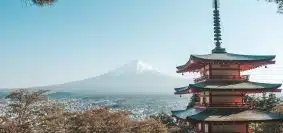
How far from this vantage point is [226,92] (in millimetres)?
20281

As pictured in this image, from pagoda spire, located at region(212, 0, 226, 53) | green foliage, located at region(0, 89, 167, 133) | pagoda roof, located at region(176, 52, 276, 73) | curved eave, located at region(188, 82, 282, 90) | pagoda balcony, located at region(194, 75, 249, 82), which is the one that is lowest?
green foliage, located at region(0, 89, 167, 133)

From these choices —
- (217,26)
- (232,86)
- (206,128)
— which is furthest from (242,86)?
(217,26)

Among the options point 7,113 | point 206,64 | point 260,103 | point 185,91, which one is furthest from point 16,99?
point 260,103

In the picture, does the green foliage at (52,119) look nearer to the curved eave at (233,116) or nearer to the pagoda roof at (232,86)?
the pagoda roof at (232,86)

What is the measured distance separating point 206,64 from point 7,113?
12.4 metres

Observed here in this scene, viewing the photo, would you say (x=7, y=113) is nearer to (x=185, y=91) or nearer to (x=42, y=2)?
(x=185, y=91)

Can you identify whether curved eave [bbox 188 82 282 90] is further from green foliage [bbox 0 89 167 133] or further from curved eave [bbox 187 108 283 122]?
green foliage [bbox 0 89 167 133]

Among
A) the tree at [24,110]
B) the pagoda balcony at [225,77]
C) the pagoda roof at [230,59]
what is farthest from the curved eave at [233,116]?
the tree at [24,110]

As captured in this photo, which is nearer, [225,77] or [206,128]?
[206,128]

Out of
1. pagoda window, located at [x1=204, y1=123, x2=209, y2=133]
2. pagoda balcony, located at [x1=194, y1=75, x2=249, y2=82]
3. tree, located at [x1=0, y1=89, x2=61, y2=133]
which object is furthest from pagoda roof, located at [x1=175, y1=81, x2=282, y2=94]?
tree, located at [x1=0, y1=89, x2=61, y2=133]

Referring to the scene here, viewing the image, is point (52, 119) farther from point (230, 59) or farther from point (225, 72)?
point (230, 59)

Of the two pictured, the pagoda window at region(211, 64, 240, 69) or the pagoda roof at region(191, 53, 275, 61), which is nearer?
the pagoda roof at region(191, 53, 275, 61)

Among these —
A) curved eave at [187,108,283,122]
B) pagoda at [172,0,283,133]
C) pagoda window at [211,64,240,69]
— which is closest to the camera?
curved eave at [187,108,283,122]

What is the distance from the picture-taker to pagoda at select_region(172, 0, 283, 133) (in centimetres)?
1952
